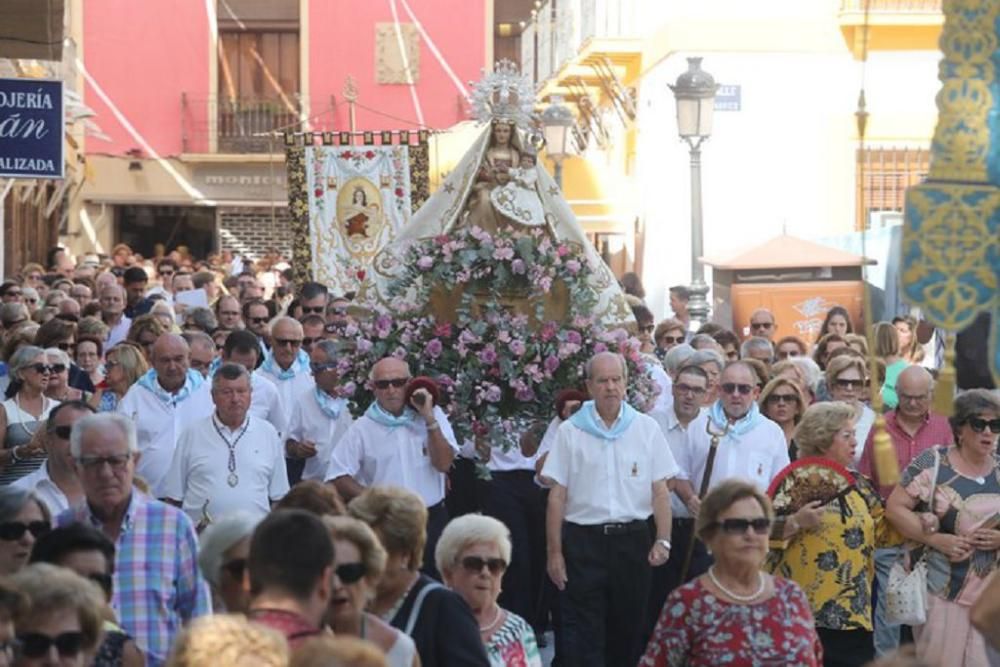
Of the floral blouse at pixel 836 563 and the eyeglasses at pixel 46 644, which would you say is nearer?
the eyeglasses at pixel 46 644

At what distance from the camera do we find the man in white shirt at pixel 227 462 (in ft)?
33.3

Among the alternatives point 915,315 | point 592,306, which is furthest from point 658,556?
point 915,315

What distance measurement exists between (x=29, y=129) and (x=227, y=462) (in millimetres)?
4553

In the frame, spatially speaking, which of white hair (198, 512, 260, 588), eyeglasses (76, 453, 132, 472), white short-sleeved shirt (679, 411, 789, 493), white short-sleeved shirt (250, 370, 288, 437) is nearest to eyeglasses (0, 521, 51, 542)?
eyeglasses (76, 453, 132, 472)

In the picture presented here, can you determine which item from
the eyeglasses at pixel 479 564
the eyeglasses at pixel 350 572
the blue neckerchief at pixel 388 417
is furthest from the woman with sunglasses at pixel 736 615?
the blue neckerchief at pixel 388 417

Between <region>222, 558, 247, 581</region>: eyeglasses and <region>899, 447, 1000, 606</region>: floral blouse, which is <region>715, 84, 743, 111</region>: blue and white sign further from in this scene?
<region>222, 558, 247, 581</region>: eyeglasses

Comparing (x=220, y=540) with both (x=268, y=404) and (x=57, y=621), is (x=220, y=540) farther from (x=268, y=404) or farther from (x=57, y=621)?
(x=268, y=404)

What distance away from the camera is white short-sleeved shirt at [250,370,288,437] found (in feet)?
40.5

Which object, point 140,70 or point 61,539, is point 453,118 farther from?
point 61,539

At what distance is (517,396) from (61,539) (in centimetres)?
579

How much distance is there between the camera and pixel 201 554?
639cm

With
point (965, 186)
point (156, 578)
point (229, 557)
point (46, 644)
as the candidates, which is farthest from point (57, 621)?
point (965, 186)

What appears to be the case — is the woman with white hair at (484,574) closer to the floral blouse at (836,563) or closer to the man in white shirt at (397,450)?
the floral blouse at (836,563)

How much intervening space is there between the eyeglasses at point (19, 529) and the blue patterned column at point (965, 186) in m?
2.76
